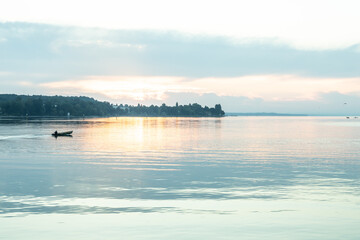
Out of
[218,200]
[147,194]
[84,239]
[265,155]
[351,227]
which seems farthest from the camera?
[265,155]

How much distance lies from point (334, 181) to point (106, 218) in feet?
65.5

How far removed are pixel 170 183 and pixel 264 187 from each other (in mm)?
7064

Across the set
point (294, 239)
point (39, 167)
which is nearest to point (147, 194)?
point (294, 239)

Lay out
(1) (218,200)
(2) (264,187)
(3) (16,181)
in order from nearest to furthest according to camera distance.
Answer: (1) (218,200)
(2) (264,187)
(3) (16,181)

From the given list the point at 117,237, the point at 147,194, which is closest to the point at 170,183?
the point at 147,194

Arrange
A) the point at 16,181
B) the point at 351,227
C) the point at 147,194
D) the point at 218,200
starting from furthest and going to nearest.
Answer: the point at 16,181, the point at 147,194, the point at 218,200, the point at 351,227

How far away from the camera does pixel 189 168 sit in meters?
42.8

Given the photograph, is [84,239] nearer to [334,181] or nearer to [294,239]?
[294,239]

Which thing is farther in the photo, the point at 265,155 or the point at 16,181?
the point at 265,155

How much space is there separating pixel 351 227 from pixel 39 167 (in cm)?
3132

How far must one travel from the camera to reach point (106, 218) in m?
22.3

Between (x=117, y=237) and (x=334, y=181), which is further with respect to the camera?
(x=334, y=181)

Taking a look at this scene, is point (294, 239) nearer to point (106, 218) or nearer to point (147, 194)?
point (106, 218)

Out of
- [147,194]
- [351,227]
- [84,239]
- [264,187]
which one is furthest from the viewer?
[264,187]
